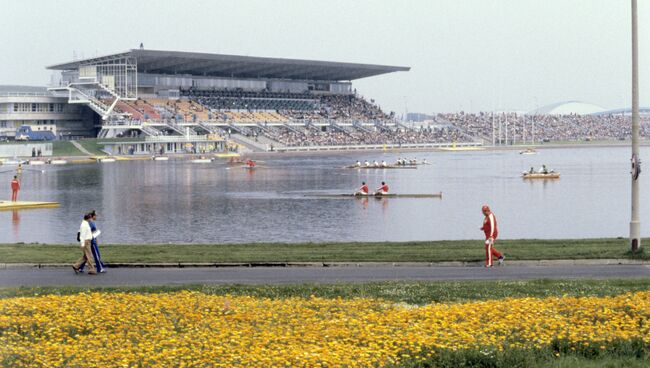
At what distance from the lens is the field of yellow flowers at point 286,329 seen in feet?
46.7

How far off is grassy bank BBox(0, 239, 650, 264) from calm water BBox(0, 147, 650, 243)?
10.6 meters

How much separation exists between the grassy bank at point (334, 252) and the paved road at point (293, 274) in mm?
1578

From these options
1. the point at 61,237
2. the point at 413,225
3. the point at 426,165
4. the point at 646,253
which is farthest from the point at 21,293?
the point at 426,165

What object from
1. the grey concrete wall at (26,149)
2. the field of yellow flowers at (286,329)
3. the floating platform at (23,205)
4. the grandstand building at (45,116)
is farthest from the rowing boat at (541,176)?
the grandstand building at (45,116)

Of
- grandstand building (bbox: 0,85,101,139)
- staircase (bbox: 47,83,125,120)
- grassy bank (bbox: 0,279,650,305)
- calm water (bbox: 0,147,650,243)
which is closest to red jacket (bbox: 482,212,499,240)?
grassy bank (bbox: 0,279,650,305)

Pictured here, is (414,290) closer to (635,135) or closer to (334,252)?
(334,252)

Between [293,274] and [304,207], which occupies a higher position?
[293,274]

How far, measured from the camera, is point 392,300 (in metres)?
20.7

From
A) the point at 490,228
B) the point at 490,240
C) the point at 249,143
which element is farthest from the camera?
the point at 249,143

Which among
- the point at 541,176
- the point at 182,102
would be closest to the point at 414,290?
the point at 541,176

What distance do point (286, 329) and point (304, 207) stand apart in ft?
165

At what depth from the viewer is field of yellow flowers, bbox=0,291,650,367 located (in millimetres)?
14227

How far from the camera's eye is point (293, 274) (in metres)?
27.1

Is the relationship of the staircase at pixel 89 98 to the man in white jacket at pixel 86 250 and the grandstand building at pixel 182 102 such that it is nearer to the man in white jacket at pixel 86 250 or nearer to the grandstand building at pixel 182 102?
the grandstand building at pixel 182 102
